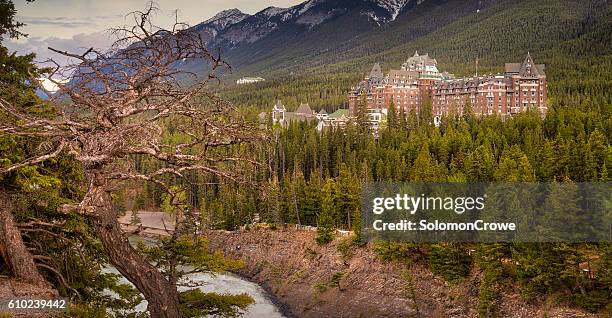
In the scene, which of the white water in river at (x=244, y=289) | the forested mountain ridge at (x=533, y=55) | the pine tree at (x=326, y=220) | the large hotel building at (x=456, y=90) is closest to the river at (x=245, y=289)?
the white water in river at (x=244, y=289)

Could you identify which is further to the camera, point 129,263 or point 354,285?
point 354,285

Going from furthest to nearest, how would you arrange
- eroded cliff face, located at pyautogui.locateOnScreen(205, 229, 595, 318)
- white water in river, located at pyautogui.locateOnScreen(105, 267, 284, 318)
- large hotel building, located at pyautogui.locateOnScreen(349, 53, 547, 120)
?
large hotel building, located at pyautogui.locateOnScreen(349, 53, 547, 120), white water in river, located at pyautogui.locateOnScreen(105, 267, 284, 318), eroded cliff face, located at pyautogui.locateOnScreen(205, 229, 595, 318)

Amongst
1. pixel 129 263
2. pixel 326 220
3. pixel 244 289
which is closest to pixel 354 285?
pixel 326 220

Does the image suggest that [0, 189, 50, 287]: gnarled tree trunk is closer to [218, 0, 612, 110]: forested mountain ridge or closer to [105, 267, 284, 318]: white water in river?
[105, 267, 284, 318]: white water in river

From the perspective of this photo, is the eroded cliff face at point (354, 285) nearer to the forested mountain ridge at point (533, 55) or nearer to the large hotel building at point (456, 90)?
the large hotel building at point (456, 90)

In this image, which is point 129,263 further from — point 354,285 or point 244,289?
point 244,289

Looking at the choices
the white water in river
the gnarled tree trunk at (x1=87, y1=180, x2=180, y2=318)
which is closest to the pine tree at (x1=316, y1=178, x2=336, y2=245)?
the white water in river
